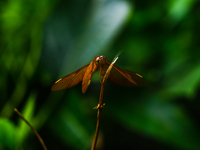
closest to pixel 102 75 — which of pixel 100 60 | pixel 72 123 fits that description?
pixel 100 60

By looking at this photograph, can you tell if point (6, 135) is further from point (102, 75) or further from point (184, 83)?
point (184, 83)

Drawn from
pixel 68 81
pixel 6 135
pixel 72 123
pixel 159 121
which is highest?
pixel 68 81

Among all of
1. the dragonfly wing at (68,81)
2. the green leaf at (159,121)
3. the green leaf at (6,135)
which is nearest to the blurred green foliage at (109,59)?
the green leaf at (159,121)

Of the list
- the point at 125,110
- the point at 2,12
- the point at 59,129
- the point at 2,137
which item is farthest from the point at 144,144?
the point at 2,12

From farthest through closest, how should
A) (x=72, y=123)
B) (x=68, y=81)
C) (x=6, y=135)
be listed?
(x=72, y=123)
(x=6, y=135)
(x=68, y=81)

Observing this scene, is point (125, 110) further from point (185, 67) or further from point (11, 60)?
point (11, 60)

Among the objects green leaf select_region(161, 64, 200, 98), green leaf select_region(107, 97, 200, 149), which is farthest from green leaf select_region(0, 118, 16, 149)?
green leaf select_region(161, 64, 200, 98)

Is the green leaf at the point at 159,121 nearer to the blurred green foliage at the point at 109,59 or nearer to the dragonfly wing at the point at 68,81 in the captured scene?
the blurred green foliage at the point at 109,59
